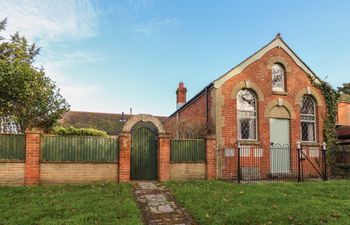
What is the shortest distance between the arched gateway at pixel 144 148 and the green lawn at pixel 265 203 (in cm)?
155

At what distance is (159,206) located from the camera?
8383 millimetres

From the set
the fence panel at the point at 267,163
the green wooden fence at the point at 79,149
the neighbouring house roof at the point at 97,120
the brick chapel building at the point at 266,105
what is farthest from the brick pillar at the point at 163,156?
the neighbouring house roof at the point at 97,120

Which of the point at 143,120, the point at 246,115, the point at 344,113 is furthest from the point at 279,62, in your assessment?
the point at 344,113

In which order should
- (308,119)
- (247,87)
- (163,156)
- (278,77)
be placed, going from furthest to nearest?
→ (308,119)
(278,77)
(247,87)
(163,156)

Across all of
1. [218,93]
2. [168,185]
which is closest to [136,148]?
[168,185]

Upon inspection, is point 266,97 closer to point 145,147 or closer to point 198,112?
point 198,112

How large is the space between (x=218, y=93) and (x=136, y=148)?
4762 mm

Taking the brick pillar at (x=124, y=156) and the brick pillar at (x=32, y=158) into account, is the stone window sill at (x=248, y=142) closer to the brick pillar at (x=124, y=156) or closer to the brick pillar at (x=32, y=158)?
the brick pillar at (x=124, y=156)

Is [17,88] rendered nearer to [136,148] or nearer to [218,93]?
[136,148]

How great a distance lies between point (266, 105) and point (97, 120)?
1949 centimetres

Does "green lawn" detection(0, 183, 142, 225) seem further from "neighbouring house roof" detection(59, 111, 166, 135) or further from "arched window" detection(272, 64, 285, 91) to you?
"neighbouring house roof" detection(59, 111, 166, 135)

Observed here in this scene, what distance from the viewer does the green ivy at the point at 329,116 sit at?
52.3ft

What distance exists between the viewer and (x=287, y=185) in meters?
11.1

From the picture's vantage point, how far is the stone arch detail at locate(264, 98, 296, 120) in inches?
584
